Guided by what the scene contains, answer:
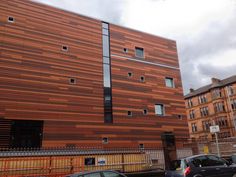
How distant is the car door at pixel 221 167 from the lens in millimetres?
10680

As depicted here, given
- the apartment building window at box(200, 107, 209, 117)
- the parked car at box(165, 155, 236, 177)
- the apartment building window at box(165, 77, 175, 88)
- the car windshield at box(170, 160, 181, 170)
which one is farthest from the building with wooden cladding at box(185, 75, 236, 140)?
the car windshield at box(170, 160, 181, 170)

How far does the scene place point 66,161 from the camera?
555 inches

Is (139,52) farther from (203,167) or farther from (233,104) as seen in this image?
(233,104)

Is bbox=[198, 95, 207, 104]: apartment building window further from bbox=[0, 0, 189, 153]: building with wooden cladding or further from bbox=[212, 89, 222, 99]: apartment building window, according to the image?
bbox=[0, 0, 189, 153]: building with wooden cladding

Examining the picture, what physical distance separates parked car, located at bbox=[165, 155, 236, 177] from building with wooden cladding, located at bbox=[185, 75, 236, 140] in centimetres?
3348

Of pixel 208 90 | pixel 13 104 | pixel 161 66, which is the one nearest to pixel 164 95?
pixel 161 66

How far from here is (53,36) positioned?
771 inches

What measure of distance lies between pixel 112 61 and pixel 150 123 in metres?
7.18

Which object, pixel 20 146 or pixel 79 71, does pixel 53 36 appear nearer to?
pixel 79 71

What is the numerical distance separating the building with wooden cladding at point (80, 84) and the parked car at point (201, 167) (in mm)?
9563

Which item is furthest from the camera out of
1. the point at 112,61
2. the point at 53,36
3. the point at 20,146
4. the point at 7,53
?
the point at 112,61

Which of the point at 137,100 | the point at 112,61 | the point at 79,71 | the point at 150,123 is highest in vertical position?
the point at 112,61

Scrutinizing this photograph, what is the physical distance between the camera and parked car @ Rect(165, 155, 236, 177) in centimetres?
999

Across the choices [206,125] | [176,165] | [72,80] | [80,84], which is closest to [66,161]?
[176,165]
